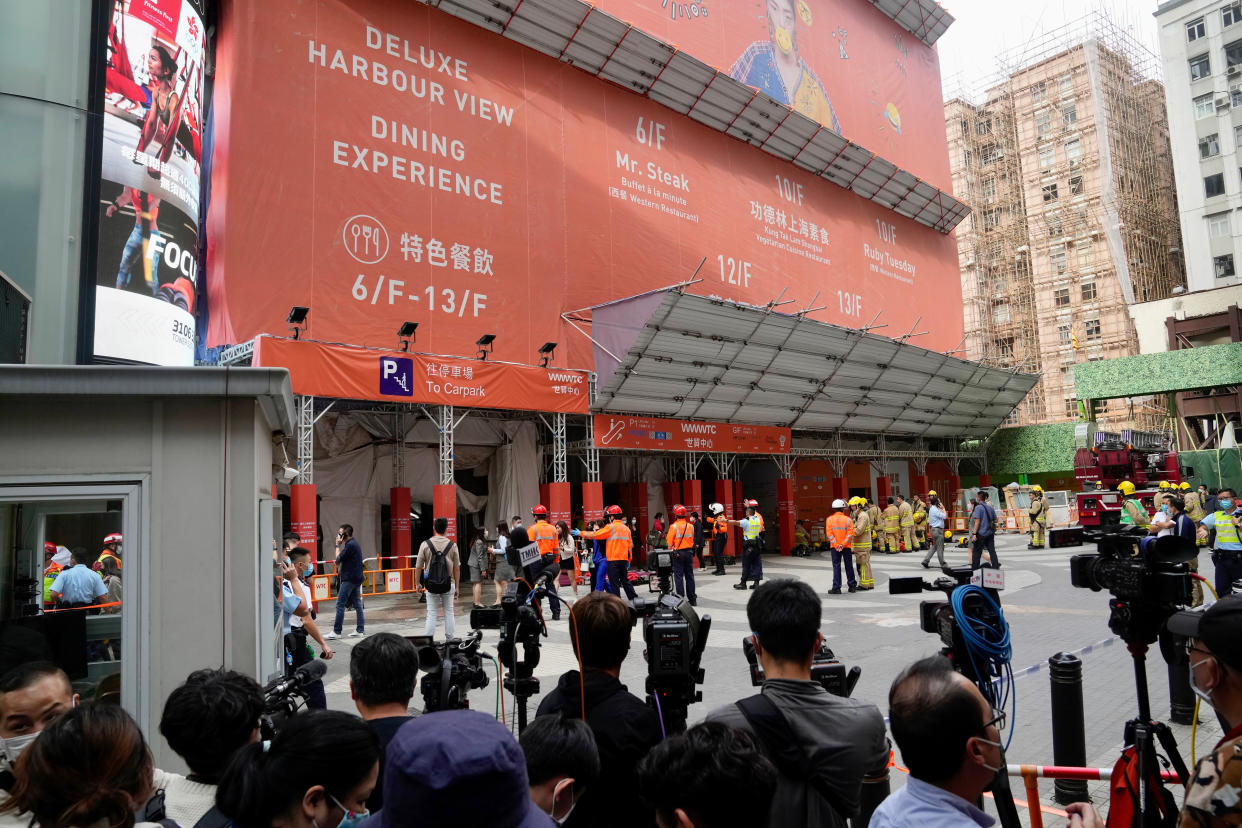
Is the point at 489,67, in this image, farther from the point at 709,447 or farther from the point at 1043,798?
the point at 1043,798

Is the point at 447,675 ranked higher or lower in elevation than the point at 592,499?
lower

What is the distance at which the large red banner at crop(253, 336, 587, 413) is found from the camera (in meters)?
15.5

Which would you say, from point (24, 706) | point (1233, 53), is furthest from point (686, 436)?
point (1233, 53)

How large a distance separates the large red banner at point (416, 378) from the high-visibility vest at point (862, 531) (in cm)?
797

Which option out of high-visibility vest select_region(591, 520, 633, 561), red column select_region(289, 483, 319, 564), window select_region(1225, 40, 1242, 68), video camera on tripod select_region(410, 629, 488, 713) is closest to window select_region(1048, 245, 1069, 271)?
window select_region(1225, 40, 1242, 68)

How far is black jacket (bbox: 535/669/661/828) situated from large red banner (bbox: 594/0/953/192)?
24.9 m

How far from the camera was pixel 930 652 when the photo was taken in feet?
30.1

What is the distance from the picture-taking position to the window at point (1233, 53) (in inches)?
1709

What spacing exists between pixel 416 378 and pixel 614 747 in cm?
1553

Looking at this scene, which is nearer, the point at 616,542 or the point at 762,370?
the point at 616,542

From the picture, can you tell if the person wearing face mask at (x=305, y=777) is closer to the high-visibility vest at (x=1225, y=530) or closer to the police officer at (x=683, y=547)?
the high-visibility vest at (x=1225, y=530)

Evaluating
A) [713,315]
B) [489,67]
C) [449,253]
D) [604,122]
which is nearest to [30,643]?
[449,253]

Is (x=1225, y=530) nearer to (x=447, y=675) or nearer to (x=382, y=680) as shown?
(x=447, y=675)

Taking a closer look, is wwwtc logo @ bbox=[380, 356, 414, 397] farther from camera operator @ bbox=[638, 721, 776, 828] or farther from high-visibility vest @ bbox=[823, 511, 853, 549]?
camera operator @ bbox=[638, 721, 776, 828]
